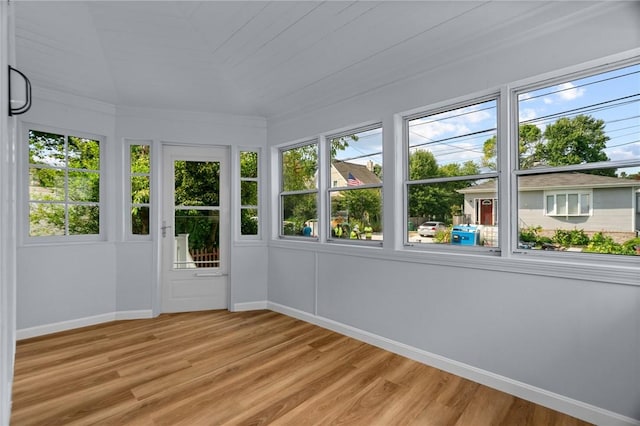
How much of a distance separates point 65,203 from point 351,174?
3.11 meters

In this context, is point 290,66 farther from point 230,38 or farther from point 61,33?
point 61,33

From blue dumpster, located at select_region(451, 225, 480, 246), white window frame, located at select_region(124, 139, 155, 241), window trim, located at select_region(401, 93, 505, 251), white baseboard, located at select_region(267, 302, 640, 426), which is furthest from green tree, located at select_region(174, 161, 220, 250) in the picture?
blue dumpster, located at select_region(451, 225, 480, 246)

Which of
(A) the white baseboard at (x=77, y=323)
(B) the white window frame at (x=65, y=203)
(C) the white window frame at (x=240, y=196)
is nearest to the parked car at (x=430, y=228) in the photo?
(C) the white window frame at (x=240, y=196)

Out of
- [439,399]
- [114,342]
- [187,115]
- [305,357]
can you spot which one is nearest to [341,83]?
[187,115]

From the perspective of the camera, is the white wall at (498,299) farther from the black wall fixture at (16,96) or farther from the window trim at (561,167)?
the black wall fixture at (16,96)

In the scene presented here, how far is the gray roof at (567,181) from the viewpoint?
2111 millimetres

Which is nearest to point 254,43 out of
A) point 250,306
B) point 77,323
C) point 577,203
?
point 577,203

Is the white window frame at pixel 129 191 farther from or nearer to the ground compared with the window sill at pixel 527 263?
farther from the ground

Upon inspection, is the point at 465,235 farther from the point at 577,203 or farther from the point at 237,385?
the point at 237,385

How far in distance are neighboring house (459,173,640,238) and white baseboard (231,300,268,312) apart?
2934mm

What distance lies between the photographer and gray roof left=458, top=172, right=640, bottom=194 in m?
2.11

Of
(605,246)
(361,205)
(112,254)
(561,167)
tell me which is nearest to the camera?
(605,246)

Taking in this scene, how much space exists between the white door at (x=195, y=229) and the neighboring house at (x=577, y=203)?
3145mm

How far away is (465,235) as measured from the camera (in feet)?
9.11
